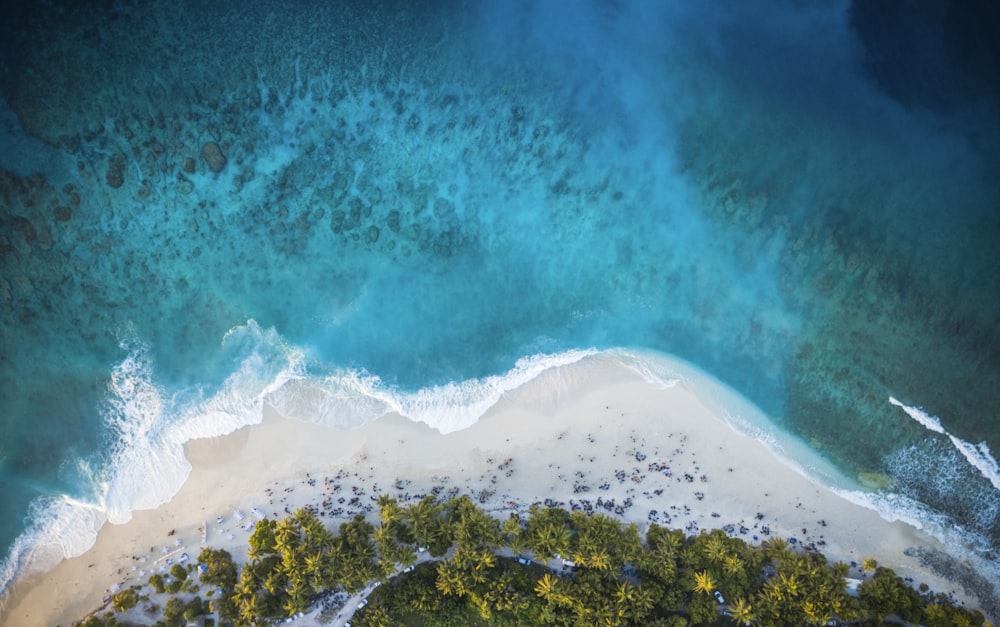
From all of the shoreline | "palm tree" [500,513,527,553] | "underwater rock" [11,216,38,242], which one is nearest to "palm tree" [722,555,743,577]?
the shoreline

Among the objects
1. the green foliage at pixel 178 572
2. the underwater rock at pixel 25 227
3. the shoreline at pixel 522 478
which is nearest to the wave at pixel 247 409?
the shoreline at pixel 522 478

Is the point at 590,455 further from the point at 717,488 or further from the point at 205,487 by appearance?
the point at 205,487

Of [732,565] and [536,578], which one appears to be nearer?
[732,565]

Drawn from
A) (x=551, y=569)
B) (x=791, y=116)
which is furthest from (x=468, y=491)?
(x=791, y=116)

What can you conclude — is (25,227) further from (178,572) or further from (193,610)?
(193,610)

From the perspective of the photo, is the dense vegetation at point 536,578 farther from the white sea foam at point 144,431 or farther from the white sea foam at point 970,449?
the white sea foam at point 970,449

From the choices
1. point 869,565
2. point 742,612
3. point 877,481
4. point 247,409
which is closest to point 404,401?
point 247,409
